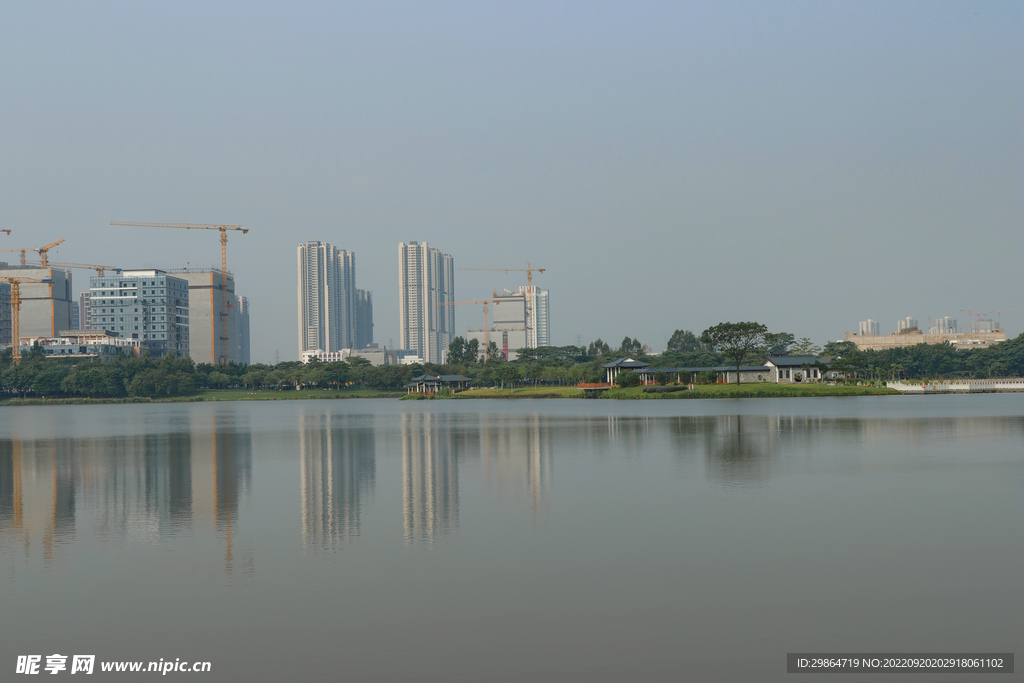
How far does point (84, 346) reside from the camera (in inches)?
7082

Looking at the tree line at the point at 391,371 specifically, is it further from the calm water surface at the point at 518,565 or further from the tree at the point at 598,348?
the calm water surface at the point at 518,565

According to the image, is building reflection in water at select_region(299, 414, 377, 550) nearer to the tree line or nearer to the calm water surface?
the calm water surface

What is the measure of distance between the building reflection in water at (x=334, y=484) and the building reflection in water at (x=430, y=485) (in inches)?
40.9

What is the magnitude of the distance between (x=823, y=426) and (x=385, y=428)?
77.6 ft

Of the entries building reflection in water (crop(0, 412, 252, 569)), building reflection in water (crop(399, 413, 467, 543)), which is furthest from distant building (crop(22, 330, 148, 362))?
building reflection in water (crop(399, 413, 467, 543))

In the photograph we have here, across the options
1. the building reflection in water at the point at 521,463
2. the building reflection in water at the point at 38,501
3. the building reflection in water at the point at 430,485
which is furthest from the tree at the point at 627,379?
the building reflection in water at the point at 38,501

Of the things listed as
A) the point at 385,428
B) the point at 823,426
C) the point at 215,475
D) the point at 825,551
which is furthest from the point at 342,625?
the point at 385,428

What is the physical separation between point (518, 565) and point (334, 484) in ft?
34.5

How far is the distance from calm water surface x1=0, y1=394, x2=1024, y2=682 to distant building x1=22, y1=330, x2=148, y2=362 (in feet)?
556

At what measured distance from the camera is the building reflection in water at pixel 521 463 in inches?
756

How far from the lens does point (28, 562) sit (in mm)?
12820

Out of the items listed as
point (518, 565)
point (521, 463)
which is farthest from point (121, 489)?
point (518, 565)

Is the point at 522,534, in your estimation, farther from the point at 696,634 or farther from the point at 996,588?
the point at 996,588

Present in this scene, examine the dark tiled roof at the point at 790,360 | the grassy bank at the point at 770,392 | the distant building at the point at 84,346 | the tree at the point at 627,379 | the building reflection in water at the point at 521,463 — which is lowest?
the grassy bank at the point at 770,392
